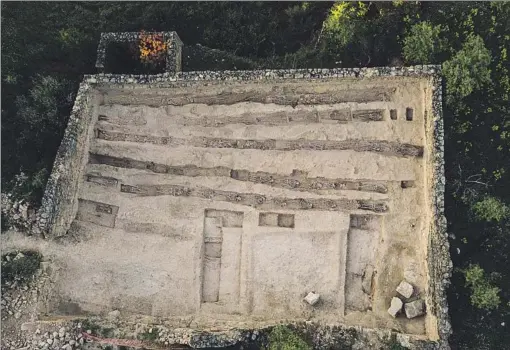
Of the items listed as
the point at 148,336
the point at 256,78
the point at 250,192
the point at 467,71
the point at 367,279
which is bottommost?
the point at 148,336

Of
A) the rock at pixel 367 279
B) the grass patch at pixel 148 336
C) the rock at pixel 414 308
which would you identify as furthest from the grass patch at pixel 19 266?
the rock at pixel 414 308

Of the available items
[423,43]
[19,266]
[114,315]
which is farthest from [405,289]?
[19,266]

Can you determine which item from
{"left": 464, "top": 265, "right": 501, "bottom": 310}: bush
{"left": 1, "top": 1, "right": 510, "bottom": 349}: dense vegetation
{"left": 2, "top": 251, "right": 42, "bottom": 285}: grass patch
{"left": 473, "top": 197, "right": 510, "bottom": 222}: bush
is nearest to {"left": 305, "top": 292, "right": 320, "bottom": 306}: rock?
{"left": 1, "top": 1, "right": 510, "bottom": 349}: dense vegetation

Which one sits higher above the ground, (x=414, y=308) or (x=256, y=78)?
(x=256, y=78)

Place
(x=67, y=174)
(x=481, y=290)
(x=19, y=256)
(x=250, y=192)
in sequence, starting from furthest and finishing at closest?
(x=250, y=192) < (x=67, y=174) < (x=19, y=256) < (x=481, y=290)

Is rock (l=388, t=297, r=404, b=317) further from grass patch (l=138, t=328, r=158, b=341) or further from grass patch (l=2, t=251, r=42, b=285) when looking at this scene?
grass patch (l=2, t=251, r=42, b=285)

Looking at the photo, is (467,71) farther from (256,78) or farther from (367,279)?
(367,279)

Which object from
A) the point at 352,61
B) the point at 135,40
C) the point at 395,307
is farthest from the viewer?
the point at 352,61
